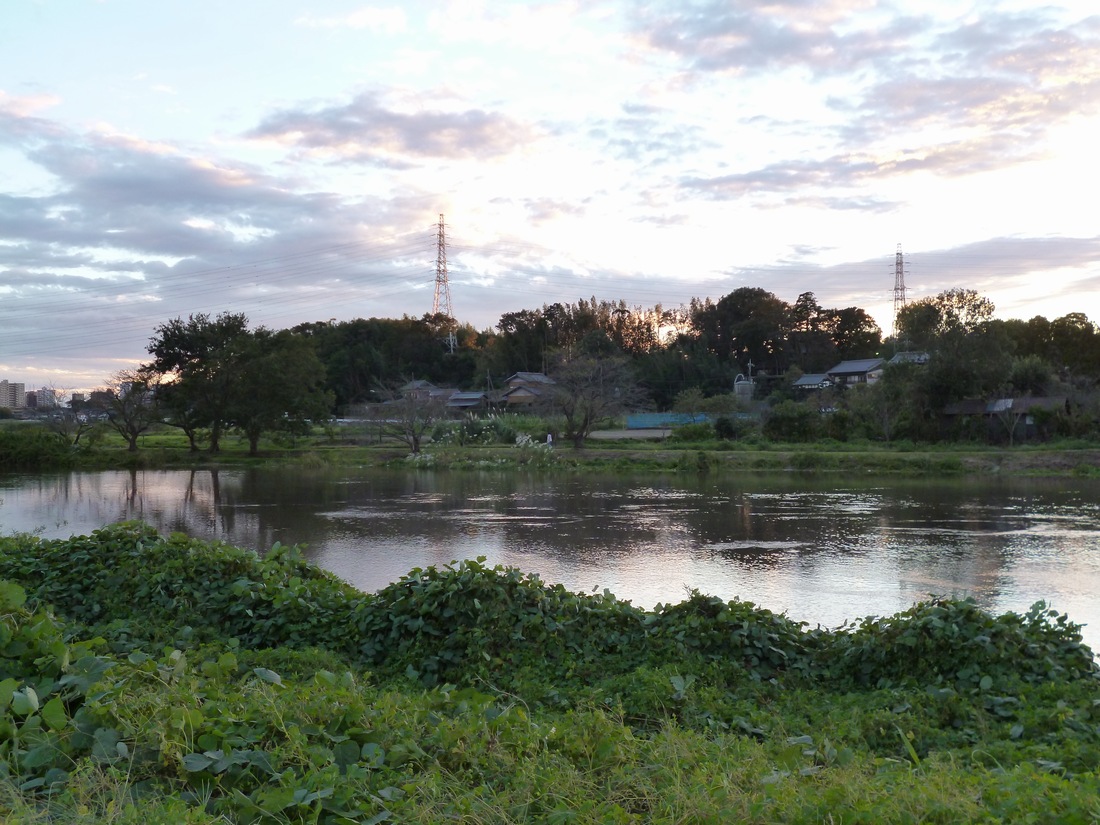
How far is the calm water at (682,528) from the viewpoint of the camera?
12.5 meters

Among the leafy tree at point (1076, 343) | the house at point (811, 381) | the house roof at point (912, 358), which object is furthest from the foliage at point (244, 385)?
the leafy tree at point (1076, 343)

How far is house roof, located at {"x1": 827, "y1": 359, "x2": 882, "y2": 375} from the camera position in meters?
62.8

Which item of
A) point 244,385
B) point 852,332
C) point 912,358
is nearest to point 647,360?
point 852,332

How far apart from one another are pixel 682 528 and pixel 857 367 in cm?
4935

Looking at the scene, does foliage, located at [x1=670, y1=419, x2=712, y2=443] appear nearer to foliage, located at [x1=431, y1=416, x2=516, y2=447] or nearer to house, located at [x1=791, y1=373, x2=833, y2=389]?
foliage, located at [x1=431, y1=416, x2=516, y2=447]

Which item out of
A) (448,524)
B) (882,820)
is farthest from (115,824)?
(448,524)

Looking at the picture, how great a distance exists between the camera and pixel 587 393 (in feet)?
143

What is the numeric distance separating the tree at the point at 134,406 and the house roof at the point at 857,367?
147 ft

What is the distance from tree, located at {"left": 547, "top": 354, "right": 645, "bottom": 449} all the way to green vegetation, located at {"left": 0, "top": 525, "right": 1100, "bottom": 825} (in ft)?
110

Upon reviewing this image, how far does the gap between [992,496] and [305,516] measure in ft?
63.6

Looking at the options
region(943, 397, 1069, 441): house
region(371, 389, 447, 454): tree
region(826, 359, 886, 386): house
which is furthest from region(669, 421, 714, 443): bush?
region(826, 359, 886, 386): house

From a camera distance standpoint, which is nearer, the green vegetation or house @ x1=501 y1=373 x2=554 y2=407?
the green vegetation

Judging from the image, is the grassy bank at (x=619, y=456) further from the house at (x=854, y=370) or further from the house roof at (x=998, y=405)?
the house at (x=854, y=370)

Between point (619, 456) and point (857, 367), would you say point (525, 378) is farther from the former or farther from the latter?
point (619, 456)
